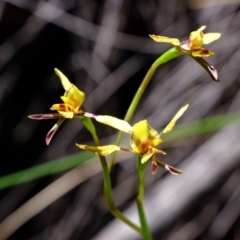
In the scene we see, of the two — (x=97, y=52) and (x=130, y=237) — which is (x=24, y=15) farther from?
(x=130, y=237)

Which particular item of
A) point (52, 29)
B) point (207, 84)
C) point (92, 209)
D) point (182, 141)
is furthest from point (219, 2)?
point (92, 209)

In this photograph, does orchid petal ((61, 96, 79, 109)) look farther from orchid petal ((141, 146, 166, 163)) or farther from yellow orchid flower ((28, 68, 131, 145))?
orchid petal ((141, 146, 166, 163))

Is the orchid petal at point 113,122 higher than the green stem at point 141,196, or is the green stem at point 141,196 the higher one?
the orchid petal at point 113,122

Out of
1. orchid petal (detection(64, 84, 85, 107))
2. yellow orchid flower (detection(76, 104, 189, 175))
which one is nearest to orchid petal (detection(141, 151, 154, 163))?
yellow orchid flower (detection(76, 104, 189, 175))

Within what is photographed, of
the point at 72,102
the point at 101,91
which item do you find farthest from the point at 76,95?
the point at 101,91

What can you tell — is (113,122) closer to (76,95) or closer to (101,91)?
(76,95)

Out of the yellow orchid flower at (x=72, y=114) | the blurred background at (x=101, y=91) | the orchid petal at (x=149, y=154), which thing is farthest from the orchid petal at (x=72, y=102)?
the blurred background at (x=101, y=91)

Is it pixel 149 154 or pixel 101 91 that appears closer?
pixel 149 154

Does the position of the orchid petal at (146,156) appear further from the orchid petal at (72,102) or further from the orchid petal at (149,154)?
the orchid petal at (72,102)

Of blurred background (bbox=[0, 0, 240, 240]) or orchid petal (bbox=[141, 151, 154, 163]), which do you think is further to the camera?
blurred background (bbox=[0, 0, 240, 240])
